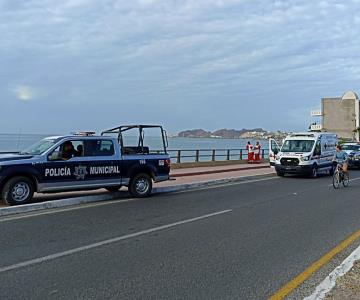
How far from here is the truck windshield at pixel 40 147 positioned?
12589mm

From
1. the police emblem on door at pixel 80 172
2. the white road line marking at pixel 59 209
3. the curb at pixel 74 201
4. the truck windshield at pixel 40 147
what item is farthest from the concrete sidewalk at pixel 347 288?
the truck windshield at pixel 40 147

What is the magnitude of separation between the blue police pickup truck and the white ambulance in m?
10.1

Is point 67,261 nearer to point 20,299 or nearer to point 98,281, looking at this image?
point 98,281

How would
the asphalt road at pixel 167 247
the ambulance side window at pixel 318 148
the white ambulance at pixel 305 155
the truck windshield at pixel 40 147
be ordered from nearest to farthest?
the asphalt road at pixel 167 247 < the truck windshield at pixel 40 147 < the white ambulance at pixel 305 155 < the ambulance side window at pixel 318 148

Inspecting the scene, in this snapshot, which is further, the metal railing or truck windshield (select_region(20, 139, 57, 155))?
the metal railing

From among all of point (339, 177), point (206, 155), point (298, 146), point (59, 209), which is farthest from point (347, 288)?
point (206, 155)

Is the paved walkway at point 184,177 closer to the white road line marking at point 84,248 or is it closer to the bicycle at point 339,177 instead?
the white road line marking at point 84,248

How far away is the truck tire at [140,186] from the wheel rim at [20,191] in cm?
325

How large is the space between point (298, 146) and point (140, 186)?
12.7 metres

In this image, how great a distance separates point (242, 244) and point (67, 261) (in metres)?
2.90

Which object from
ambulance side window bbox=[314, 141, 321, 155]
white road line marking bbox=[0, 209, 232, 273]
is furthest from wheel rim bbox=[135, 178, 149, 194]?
ambulance side window bbox=[314, 141, 321, 155]

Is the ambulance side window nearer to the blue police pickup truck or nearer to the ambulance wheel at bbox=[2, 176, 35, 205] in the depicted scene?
the blue police pickup truck

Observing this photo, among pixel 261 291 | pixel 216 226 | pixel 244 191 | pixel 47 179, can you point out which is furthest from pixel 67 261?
pixel 244 191

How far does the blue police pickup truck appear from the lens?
465 inches
